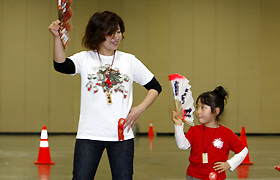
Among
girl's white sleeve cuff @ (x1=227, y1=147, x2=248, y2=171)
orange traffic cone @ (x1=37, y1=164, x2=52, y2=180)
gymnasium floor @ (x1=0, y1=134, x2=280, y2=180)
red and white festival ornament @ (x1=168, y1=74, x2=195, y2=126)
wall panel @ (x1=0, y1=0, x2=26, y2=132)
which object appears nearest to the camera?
red and white festival ornament @ (x1=168, y1=74, x2=195, y2=126)

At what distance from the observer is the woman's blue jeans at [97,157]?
2.88 m

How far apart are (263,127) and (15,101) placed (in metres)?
8.38

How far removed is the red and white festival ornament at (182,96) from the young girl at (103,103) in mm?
515

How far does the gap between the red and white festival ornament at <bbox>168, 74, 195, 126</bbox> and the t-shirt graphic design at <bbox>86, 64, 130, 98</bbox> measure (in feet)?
1.98

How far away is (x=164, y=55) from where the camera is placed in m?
15.8

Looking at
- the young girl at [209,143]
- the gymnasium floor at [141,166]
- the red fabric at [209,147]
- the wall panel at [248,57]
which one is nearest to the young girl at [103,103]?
the young girl at [209,143]

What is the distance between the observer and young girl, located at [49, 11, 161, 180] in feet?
9.48

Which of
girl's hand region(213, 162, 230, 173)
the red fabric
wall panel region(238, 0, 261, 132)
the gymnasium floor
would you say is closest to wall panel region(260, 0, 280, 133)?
wall panel region(238, 0, 261, 132)

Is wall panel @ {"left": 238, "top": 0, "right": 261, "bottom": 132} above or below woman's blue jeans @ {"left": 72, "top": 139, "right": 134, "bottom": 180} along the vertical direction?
above

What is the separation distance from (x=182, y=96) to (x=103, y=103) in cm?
84

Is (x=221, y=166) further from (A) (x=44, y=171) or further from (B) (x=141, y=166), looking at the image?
(B) (x=141, y=166)

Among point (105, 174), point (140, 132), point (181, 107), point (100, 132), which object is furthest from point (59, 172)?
point (140, 132)

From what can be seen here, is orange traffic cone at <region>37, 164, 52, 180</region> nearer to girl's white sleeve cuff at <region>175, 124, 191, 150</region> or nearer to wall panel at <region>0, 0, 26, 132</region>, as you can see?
girl's white sleeve cuff at <region>175, 124, 191, 150</region>

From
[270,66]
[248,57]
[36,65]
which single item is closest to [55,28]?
[36,65]
